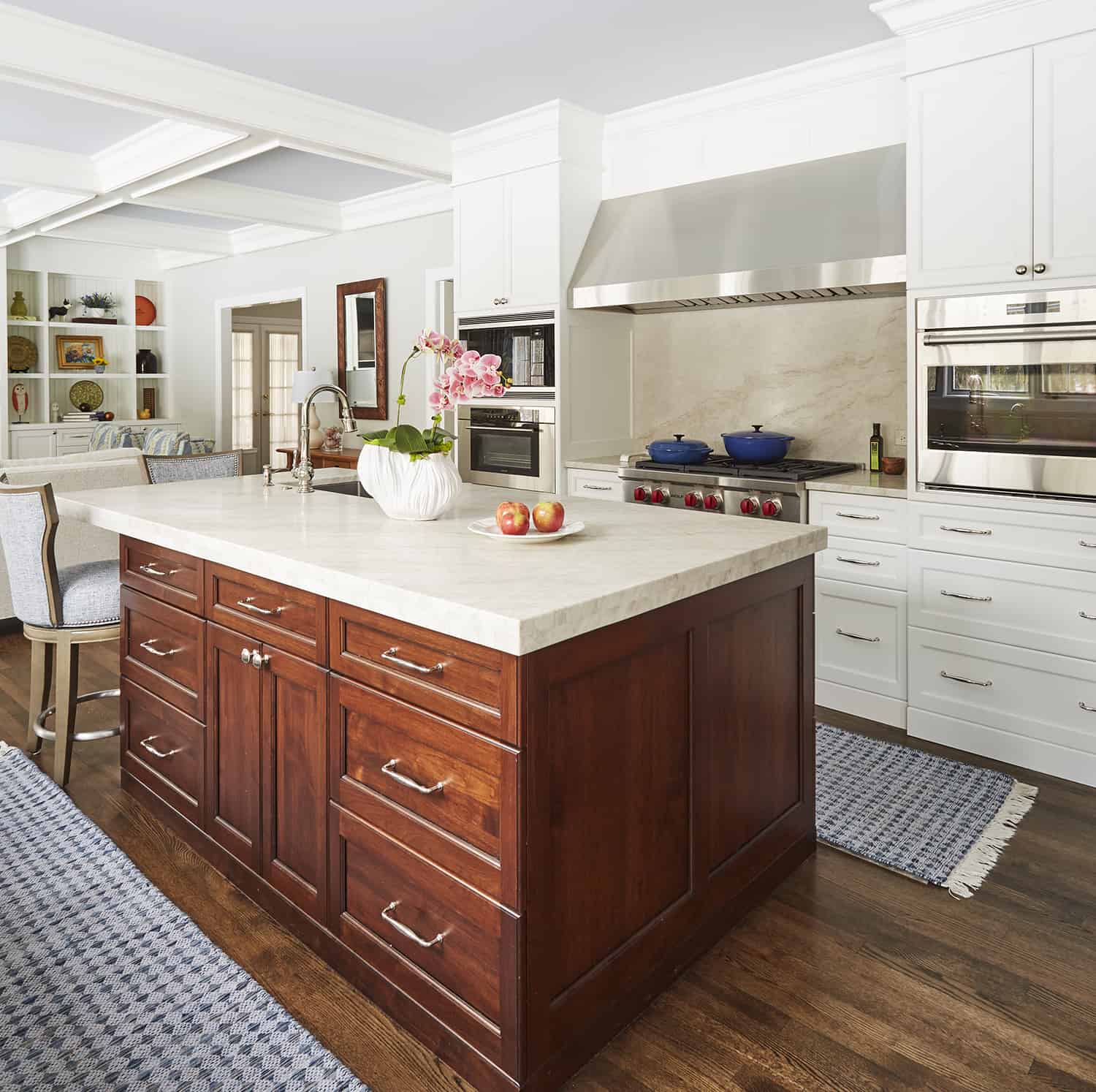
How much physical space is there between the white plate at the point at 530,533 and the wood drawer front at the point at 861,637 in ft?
5.66

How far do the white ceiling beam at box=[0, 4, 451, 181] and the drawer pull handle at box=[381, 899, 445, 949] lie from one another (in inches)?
137

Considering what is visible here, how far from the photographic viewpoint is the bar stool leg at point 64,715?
114 inches

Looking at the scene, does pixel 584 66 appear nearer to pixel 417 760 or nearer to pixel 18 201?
pixel 417 760

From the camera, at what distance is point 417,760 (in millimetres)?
1714

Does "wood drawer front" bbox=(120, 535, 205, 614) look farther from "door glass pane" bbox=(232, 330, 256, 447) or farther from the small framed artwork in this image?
"door glass pane" bbox=(232, 330, 256, 447)

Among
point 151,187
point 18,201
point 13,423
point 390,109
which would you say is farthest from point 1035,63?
point 13,423

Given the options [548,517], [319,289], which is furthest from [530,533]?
[319,289]

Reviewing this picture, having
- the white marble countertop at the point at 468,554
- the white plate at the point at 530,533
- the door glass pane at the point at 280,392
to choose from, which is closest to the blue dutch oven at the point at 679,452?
the white marble countertop at the point at 468,554

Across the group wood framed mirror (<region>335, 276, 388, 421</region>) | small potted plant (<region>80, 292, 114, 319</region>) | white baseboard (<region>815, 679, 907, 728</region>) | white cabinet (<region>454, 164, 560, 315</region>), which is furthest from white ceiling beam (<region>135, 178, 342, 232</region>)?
white baseboard (<region>815, 679, 907, 728</region>)

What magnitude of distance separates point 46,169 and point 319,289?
2.20m

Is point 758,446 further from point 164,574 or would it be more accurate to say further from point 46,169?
point 46,169

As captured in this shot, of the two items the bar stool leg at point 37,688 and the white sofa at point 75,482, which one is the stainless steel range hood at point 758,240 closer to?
the white sofa at point 75,482

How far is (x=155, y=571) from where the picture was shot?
2.59m

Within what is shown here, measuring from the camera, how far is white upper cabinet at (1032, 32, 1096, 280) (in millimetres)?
2820
